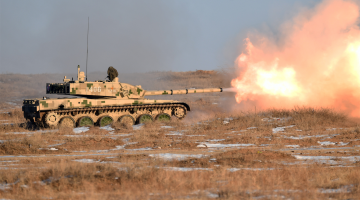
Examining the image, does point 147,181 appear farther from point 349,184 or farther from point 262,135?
point 262,135

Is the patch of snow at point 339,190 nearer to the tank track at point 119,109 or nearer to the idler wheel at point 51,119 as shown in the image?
the idler wheel at point 51,119

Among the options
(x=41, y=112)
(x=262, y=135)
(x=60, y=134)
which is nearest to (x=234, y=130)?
(x=262, y=135)

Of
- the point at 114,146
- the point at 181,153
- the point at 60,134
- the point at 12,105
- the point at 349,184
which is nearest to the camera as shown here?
the point at 349,184

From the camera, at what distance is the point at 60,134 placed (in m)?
21.9

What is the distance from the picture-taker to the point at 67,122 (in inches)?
965

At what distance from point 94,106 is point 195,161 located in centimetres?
1323

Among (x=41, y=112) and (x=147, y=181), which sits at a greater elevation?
(x=41, y=112)

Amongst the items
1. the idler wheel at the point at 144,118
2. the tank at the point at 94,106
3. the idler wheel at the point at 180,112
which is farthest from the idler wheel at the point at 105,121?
the idler wheel at the point at 180,112

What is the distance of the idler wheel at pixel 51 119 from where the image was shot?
77.3 feet

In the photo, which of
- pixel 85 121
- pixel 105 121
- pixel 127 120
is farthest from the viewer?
pixel 127 120

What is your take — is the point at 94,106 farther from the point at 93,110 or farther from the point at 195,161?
the point at 195,161

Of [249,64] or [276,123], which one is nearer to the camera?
[276,123]

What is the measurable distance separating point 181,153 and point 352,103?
58.6ft

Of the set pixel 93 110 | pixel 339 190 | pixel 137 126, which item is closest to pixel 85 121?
pixel 93 110
